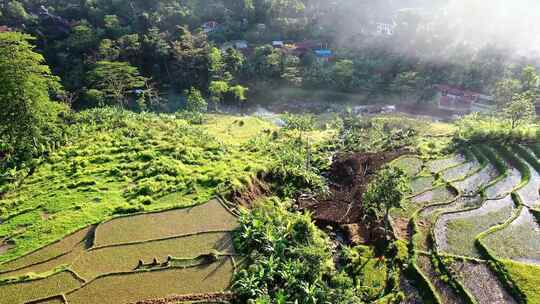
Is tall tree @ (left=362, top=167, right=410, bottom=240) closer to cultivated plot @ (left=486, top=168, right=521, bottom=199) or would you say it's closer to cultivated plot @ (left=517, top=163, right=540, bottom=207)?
cultivated plot @ (left=486, top=168, right=521, bottom=199)

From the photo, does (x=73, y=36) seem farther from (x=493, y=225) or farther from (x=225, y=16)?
(x=493, y=225)

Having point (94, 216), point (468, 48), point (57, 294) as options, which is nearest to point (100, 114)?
point (94, 216)

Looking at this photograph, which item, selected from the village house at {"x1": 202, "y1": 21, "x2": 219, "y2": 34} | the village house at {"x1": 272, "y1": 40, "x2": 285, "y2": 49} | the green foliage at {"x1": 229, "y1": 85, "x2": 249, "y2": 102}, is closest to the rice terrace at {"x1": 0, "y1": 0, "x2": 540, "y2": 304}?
the green foliage at {"x1": 229, "y1": 85, "x2": 249, "y2": 102}

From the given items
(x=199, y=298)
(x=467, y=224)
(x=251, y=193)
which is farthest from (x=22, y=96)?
(x=467, y=224)

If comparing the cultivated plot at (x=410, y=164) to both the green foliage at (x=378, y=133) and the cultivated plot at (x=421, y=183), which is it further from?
the green foliage at (x=378, y=133)

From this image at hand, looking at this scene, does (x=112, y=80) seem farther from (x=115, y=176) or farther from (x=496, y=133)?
(x=496, y=133)
